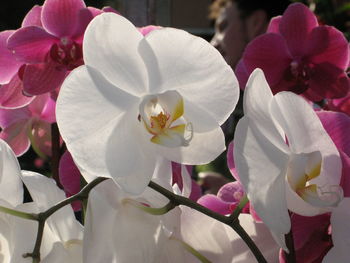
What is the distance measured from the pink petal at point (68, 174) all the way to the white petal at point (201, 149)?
0.12m

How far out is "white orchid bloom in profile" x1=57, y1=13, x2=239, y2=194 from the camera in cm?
34

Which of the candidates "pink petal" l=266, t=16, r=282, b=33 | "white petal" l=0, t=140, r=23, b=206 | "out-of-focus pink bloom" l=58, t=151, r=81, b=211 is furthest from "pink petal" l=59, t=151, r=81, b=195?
"pink petal" l=266, t=16, r=282, b=33

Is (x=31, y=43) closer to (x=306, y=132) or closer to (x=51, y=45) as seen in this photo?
(x=51, y=45)

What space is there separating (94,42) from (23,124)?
0.28 m

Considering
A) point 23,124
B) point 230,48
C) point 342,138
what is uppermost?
point 342,138

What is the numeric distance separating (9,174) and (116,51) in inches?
3.7

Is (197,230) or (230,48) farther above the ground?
(197,230)

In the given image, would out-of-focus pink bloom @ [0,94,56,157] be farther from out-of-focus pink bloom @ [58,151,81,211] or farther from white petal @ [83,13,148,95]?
white petal @ [83,13,148,95]

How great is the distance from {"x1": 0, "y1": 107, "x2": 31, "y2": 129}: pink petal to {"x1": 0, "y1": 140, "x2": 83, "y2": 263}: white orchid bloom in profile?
230 mm

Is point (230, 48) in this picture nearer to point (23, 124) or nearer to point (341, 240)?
point (23, 124)

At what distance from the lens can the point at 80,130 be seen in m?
0.34

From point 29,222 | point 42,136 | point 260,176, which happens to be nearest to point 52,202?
point 29,222

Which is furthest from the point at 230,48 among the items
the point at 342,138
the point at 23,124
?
the point at 342,138

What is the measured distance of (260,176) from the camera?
0.34 meters
